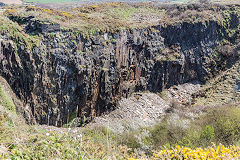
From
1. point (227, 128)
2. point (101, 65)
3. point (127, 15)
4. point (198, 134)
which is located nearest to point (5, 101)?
point (101, 65)

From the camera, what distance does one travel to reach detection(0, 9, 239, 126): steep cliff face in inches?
586

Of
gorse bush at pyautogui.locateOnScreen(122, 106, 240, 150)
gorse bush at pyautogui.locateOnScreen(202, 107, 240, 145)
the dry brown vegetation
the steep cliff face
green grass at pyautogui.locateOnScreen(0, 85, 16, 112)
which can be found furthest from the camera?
the dry brown vegetation

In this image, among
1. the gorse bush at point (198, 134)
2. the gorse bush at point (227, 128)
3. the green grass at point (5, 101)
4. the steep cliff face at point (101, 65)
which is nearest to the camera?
the gorse bush at point (198, 134)

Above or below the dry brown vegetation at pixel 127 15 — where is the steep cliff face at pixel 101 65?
below

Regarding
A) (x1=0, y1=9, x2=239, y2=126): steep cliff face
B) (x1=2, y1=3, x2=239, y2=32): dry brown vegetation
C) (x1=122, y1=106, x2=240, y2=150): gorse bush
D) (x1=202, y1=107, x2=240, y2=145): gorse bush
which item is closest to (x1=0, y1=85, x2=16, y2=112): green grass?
(x1=0, y1=9, x2=239, y2=126): steep cliff face

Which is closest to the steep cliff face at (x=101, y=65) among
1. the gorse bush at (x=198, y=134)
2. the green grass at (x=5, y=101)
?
the green grass at (x=5, y=101)

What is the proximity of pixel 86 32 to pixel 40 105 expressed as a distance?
28.2ft

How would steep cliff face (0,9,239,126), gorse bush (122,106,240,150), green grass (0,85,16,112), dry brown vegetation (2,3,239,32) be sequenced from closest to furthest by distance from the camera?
gorse bush (122,106,240,150) → green grass (0,85,16,112) → steep cliff face (0,9,239,126) → dry brown vegetation (2,3,239,32)

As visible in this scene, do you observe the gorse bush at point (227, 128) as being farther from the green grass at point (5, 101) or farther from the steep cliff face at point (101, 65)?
the green grass at point (5, 101)

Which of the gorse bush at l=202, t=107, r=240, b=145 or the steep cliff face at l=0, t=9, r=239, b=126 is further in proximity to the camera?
the steep cliff face at l=0, t=9, r=239, b=126

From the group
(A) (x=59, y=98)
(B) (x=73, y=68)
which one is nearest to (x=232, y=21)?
(B) (x=73, y=68)

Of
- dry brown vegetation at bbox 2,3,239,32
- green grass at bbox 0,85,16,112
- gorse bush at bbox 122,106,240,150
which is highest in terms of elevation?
dry brown vegetation at bbox 2,3,239,32

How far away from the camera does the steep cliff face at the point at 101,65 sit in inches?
586

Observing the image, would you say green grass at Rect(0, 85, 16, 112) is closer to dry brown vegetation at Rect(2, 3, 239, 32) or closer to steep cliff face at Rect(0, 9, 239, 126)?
steep cliff face at Rect(0, 9, 239, 126)
